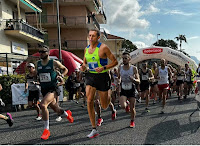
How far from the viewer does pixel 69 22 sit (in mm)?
30609

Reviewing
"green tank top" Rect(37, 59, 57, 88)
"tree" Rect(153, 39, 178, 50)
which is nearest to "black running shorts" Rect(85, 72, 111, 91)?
"green tank top" Rect(37, 59, 57, 88)

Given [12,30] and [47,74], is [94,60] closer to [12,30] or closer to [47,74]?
[47,74]

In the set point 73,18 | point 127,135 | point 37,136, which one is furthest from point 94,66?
point 73,18

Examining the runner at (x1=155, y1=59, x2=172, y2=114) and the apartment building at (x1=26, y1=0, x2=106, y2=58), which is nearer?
the runner at (x1=155, y1=59, x2=172, y2=114)

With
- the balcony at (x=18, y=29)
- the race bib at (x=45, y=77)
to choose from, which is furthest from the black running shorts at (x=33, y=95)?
the balcony at (x=18, y=29)

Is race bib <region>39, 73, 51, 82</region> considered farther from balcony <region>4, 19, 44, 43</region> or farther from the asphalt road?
balcony <region>4, 19, 44, 43</region>

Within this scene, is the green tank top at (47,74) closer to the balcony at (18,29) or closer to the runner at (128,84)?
the runner at (128,84)

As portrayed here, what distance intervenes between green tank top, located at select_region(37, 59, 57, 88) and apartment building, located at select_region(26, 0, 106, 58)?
2537 centimetres

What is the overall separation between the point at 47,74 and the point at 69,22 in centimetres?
2660

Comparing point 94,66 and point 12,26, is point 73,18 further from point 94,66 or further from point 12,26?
point 94,66

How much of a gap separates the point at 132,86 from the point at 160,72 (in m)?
2.47

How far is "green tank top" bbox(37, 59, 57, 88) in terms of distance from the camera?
510 centimetres

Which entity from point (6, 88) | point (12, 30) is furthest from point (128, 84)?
point (12, 30)

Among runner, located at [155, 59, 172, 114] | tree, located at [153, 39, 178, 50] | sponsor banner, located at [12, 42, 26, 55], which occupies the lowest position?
runner, located at [155, 59, 172, 114]
